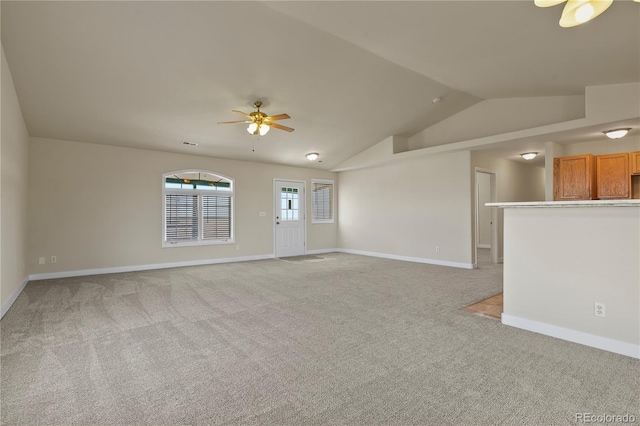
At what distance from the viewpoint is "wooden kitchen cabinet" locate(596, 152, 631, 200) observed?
16.4 ft

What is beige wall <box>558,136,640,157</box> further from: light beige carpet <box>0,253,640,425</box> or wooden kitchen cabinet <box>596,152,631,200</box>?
light beige carpet <box>0,253,640,425</box>

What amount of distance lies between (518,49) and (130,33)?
4.38 meters

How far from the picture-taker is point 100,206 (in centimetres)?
→ 599

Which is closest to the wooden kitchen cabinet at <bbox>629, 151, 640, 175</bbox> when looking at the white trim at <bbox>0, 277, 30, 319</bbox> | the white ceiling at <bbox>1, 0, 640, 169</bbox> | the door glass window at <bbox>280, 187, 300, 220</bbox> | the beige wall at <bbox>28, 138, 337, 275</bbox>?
the white ceiling at <bbox>1, 0, 640, 169</bbox>

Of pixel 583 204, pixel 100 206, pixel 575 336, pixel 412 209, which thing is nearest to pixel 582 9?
pixel 583 204

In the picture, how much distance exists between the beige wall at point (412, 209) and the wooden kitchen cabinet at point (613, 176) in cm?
205

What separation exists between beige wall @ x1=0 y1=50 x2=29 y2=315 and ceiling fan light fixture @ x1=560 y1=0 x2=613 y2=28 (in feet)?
18.0

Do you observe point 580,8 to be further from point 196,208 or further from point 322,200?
point 322,200

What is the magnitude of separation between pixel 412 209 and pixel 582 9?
5416 millimetres

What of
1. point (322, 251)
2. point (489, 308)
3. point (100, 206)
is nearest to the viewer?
point (489, 308)

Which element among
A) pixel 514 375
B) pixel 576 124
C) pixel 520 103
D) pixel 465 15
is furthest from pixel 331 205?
pixel 514 375

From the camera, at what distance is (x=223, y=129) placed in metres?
5.91

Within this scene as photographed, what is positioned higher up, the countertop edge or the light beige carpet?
the countertop edge

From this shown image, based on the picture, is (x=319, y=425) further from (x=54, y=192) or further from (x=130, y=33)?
(x=54, y=192)
